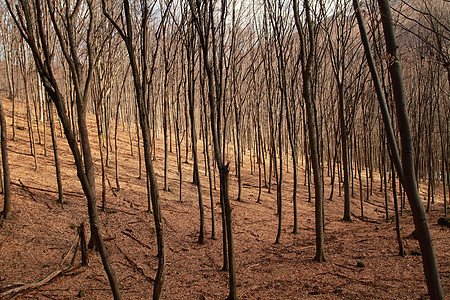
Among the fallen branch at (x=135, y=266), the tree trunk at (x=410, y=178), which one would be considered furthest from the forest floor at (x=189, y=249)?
the tree trunk at (x=410, y=178)

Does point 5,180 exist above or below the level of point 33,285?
above

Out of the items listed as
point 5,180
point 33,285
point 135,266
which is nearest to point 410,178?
point 135,266

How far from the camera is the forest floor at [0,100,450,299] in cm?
424

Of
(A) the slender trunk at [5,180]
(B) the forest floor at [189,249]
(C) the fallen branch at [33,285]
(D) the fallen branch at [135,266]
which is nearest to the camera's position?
(C) the fallen branch at [33,285]

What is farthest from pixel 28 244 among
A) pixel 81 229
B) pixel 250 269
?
pixel 250 269

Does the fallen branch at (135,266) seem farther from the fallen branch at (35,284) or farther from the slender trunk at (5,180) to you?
the slender trunk at (5,180)

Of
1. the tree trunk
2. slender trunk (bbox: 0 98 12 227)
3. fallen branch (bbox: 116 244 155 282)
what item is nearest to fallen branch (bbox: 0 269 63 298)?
fallen branch (bbox: 116 244 155 282)

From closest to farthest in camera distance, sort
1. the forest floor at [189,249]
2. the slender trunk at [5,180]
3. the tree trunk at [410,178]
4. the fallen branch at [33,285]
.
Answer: the tree trunk at [410,178] → the fallen branch at [33,285] → the forest floor at [189,249] → the slender trunk at [5,180]

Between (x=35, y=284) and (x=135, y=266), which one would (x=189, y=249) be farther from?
(x=35, y=284)

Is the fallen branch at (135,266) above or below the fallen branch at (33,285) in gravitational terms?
below

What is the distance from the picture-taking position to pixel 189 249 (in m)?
6.27

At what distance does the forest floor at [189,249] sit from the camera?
4239 mm

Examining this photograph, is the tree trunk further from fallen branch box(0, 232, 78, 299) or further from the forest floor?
fallen branch box(0, 232, 78, 299)

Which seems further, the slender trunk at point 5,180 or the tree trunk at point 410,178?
the slender trunk at point 5,180
